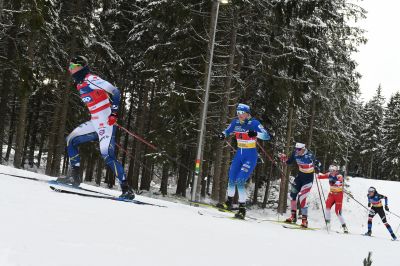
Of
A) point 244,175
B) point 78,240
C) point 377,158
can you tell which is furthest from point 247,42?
point 377,158

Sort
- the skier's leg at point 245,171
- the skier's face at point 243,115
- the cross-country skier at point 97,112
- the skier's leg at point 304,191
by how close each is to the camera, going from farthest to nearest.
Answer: the skier's leg at point 304,191, the skier's face at point 243,115, the skier's leg at point 245,171, the cross-country skier at point 97,112

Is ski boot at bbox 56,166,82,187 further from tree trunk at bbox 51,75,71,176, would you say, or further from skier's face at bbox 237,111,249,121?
tree trunk at bbox 51,75,71,176

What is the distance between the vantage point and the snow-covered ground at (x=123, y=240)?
3.21m

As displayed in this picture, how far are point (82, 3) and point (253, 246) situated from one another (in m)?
16.9

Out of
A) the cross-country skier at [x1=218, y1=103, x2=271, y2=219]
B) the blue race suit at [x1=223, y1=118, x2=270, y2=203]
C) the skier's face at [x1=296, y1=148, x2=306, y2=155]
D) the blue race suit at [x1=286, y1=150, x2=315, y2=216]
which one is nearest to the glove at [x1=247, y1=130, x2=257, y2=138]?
the cross-country skier at [x1=218, y1=103, x2=271, y2=219]

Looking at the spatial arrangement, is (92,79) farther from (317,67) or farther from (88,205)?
(317,67)

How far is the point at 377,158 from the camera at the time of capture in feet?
191

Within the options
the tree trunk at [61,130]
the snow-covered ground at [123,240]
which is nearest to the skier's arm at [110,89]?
the snow-covered ground at [123,240]

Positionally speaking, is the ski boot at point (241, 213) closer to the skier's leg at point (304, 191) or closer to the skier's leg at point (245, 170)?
the skier's leg at point (245, 170)

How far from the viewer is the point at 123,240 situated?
3.92 m

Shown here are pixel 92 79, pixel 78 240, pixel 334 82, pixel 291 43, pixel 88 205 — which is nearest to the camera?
pixel 78 240

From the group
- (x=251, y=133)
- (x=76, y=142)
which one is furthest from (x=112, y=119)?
(x=251, y=133)

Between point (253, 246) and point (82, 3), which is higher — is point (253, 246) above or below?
below

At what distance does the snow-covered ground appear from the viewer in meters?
3.21
